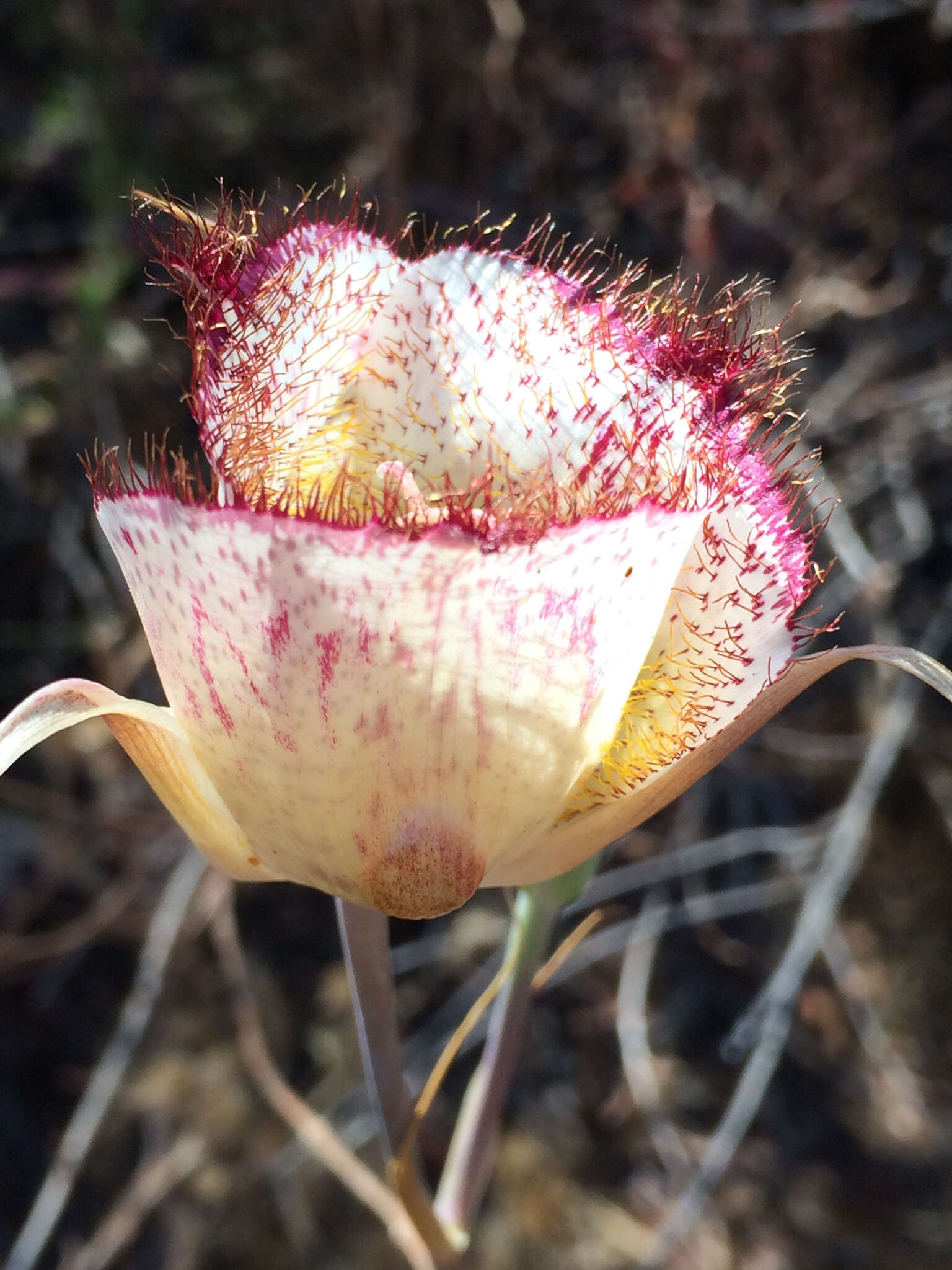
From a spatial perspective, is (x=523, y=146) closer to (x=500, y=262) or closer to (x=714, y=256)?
(x=714, y=256)

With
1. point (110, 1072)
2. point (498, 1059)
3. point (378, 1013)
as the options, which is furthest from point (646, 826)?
point (378, 1013)

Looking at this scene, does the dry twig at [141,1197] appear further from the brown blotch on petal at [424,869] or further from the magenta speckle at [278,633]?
the magenta speckle at [278,633]

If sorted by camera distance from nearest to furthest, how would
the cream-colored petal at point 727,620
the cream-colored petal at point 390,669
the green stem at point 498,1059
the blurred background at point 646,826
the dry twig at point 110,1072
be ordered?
the cream-colored petal at point 390,669
the cream-colored petal at point 727,620
the green stem at point 498,1059
the dry twig at point 110,1072
the blurred background at point 646,826

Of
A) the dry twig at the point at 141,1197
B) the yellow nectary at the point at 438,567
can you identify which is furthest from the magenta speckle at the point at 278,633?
the dry twig at the point at 141,1197

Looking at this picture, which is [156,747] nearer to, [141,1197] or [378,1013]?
[378,1013]

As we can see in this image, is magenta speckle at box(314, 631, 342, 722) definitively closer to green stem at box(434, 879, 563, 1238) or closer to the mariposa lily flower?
the mariposa lily flower

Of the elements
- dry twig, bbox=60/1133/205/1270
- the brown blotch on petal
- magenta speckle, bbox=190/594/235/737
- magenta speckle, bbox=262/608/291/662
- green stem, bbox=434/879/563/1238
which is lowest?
dry twig, bbox=60/1133/205/1270

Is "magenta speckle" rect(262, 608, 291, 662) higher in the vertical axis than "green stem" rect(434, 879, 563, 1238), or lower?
higher

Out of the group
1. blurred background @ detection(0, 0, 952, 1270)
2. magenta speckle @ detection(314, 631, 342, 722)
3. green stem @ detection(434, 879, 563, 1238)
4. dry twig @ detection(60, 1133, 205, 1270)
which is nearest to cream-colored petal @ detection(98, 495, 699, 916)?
magenta speckle @ detection(314, 631, 342, 722)
